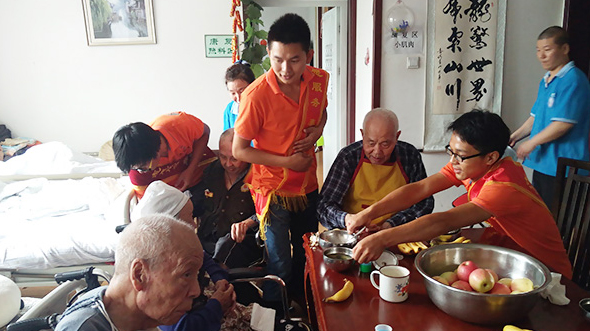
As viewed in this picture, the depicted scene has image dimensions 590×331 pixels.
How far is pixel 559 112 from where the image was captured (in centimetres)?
245

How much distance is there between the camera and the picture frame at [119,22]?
13.5 ft

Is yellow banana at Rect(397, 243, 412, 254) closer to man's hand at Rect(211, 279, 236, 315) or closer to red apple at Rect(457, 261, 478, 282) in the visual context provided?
red apple at Rect(457, 261, 478, 282)

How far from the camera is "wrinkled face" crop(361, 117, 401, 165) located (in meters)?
1.88

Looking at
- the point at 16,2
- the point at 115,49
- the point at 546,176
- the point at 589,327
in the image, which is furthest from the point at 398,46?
the point at 16,2

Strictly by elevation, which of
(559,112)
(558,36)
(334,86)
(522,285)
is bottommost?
(522,285)

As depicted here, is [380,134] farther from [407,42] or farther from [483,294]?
[407,42]

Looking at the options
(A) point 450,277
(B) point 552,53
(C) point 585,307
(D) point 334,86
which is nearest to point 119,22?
(D) point 334,86

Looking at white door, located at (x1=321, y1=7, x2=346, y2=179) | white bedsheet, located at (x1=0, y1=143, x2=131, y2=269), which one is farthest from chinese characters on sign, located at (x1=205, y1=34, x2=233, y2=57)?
white bedsheet, located at (x1=0, y1=143, x2=131, y2=269)

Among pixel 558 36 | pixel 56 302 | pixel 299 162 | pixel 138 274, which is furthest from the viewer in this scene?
pixel 558 36

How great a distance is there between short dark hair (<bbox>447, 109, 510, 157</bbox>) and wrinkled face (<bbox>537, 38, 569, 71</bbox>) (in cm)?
136

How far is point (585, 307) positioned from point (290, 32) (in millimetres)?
1305

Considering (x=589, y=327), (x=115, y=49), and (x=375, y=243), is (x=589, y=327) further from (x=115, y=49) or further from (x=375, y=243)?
(x=115, y=49)

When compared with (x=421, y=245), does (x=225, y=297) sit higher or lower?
lower

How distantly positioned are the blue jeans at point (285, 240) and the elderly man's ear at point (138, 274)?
3.11 ft
